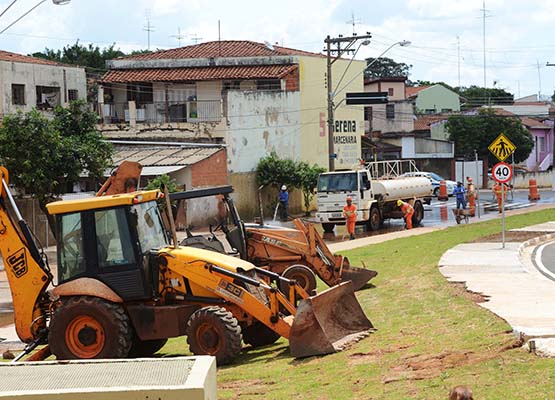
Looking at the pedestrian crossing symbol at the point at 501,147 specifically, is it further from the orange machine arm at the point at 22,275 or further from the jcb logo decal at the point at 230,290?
the orange machine arm at the point at 22,275

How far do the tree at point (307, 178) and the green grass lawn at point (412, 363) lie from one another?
37272 millimetres

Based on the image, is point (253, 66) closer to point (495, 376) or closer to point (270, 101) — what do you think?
point (270, 101)

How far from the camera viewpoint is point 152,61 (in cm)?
6278

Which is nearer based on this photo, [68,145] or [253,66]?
[68,145]

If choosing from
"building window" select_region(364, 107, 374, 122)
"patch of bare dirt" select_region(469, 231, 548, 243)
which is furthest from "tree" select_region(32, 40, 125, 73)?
"patch of bare dirt" select_region(469, 231, 548, 243)

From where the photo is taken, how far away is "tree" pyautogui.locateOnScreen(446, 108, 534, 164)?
8381cm

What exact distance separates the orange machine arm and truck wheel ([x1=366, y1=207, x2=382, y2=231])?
30064mm

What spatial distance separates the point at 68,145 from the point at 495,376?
2958cm

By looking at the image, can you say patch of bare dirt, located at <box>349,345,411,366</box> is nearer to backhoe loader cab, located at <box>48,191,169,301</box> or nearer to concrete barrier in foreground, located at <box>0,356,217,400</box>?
backhoe loader cab, located at <box>48,191,169,301</box>

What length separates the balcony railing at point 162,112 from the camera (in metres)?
56.8

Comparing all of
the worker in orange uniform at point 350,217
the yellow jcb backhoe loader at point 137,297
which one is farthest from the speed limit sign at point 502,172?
the yellow jcb backhoe loader at point 137,297

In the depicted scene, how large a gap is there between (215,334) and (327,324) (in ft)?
5.53

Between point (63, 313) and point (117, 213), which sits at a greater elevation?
point (117, 213)

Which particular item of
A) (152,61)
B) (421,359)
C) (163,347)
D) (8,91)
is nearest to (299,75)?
(152,61)
